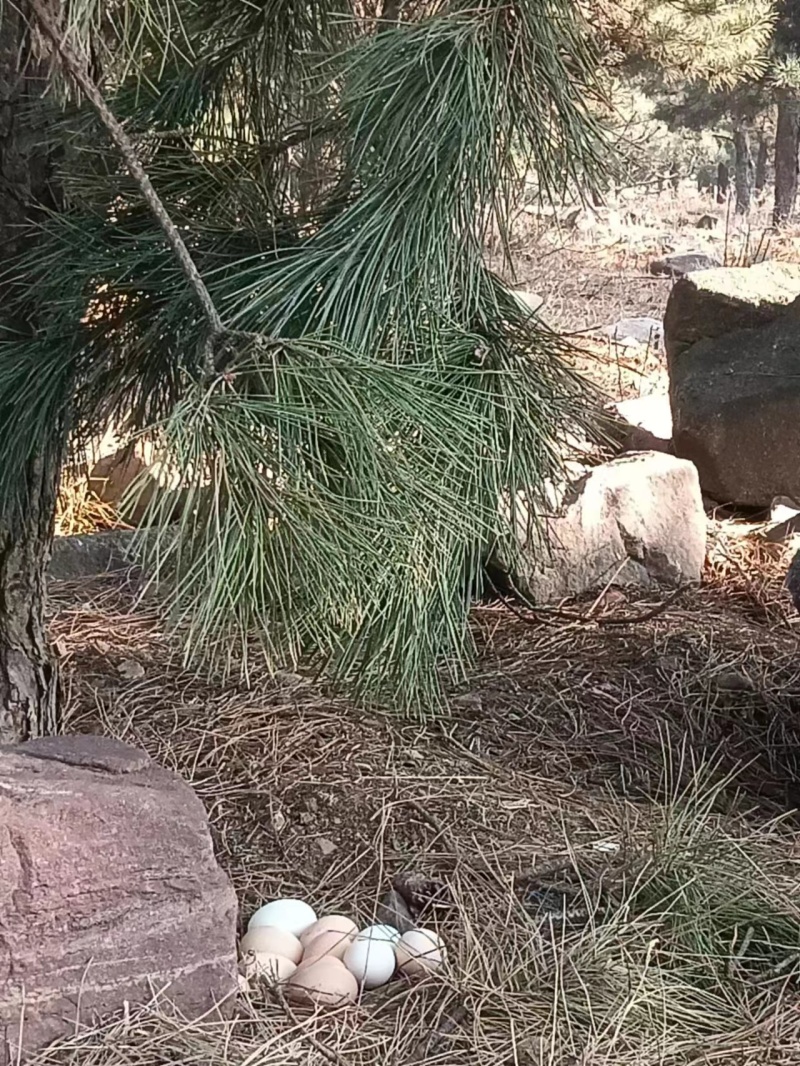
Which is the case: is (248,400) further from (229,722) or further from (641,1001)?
(229,722)

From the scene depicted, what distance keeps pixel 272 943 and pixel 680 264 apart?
16.0 ft

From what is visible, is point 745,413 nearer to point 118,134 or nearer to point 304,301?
point 304,301

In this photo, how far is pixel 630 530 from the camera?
2109 millimetres

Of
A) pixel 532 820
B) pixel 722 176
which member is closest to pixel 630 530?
pixel 532 820

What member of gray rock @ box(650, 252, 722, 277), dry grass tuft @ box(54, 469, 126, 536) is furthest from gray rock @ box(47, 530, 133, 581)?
gray rock @ box(650, 252, 722, 277)

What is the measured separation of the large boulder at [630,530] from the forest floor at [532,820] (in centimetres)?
7

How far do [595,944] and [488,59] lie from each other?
77cm

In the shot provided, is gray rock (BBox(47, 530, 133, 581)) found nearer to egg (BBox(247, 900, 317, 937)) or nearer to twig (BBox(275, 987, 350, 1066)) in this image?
egg (BBox(247, 900, 317, 937))

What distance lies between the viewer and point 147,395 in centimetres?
107

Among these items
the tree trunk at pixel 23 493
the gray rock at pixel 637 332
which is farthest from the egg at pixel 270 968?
the gray rock at pixel 637 332

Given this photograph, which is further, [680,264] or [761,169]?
[761,169]

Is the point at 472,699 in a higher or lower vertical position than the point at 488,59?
lower

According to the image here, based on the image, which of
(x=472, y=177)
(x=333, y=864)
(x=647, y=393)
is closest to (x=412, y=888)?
(x=333, y=864)

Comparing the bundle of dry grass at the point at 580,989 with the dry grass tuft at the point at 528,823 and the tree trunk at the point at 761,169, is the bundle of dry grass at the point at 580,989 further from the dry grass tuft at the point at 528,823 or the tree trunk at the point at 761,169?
the tree trunk at the point at 761,169
